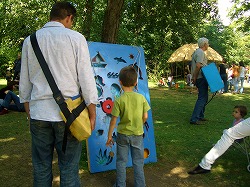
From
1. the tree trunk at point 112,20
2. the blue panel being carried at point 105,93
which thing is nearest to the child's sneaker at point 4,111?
the tree trunk at point 112,20

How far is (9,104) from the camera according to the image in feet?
26.1

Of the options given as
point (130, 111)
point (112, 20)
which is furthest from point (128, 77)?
point (112, 20)

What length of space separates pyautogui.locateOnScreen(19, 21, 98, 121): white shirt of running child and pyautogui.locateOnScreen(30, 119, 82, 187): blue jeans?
0.31 ft

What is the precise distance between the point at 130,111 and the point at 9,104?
5.77 meters

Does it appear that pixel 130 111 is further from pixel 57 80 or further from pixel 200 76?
pixel 200 76

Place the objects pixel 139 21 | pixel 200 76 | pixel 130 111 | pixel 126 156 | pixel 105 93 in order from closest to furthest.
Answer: pixel 130 111, pixel 126 156, pixel 105 93, pixel 200 76, pixel 139 21

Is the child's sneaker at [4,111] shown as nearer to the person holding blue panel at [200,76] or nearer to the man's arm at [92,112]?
the person holding blue panel at [200,76]

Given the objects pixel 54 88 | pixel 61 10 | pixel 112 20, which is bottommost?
pixel 54 88

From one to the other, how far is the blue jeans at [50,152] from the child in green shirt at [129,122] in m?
0.74

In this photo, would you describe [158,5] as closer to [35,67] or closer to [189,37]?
[35,67]

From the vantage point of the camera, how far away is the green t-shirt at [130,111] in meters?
3.15

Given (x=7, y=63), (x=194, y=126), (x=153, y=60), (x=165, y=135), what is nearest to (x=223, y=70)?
(x=194, y=126)

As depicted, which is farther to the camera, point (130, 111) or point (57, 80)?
point (130, 111)

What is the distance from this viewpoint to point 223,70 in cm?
1351
